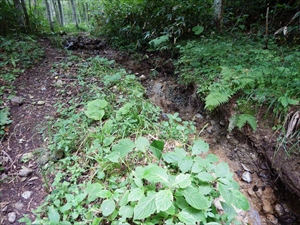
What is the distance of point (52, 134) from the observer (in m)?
2.40

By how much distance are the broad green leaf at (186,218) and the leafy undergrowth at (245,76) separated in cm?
177

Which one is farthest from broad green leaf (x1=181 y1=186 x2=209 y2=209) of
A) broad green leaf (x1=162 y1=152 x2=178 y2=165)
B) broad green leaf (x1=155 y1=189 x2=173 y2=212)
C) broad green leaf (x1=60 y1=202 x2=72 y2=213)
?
broad green leaf (x1=60 y1=202 x2=72 y2=213)

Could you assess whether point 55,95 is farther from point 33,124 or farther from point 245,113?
point 245,113

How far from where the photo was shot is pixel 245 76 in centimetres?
289

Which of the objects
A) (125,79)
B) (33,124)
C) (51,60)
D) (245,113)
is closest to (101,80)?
(125,79)

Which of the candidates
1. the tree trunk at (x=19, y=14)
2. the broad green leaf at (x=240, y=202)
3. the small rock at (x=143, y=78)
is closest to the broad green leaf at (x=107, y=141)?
the broad green leaf at (x=240, y=202)

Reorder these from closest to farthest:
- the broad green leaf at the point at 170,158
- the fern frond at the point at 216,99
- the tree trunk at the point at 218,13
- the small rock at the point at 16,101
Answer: the broad green leaf at the point at 170,158, the fern frond at the point at 216,99, the small rock at the point at 16,101, the tree trunk at the point at 218,13

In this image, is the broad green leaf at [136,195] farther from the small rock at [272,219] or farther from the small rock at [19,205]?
the small rock at [272,219]

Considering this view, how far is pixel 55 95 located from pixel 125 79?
130cm

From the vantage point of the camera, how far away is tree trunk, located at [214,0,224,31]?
4.72 metres

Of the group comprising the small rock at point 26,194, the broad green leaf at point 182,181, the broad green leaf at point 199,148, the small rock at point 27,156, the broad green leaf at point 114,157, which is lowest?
the small rock at point 26,194

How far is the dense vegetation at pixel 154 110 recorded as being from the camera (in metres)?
1.45

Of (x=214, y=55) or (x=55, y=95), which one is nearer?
(x=55, y=95)

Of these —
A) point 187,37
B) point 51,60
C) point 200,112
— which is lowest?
point 200,112
